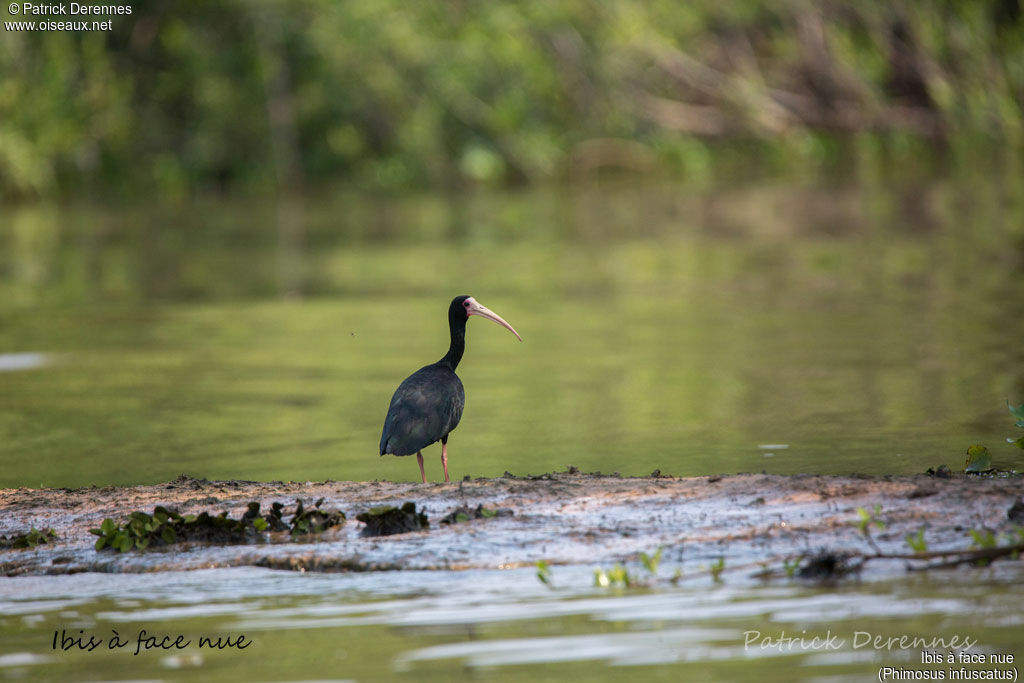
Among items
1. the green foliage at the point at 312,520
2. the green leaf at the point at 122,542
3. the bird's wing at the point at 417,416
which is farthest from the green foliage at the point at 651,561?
the green leaf at the point at 122,542

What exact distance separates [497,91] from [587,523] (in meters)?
27.6

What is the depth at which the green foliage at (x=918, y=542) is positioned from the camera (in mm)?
6219

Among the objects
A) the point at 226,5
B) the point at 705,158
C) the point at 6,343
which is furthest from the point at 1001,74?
the point at 6,343

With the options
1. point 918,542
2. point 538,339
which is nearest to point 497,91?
point 538,339

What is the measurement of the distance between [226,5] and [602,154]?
8885mm

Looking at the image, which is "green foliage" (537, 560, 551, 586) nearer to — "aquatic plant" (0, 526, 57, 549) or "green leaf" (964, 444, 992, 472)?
"aquatic plant" (0, 526, 57, 549)

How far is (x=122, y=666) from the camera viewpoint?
566cm

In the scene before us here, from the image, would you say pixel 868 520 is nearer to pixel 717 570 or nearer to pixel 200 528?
pixel 717 570

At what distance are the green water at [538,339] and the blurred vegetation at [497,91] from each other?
5446 mm

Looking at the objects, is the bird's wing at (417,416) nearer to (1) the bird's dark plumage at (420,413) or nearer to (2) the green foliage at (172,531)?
(1) the bird's dark plumage at (420,413)

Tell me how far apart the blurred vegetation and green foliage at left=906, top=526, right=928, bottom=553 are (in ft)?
88.9

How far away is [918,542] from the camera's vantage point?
6273 millimetres

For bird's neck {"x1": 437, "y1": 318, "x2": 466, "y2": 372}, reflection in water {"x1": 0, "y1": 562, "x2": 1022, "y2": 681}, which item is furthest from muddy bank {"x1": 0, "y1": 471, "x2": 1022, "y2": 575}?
bird's neck {"x1": 437, "y1": 318, "x2": 466, "y2": 372}

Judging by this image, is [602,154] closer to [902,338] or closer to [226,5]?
[226,5]
